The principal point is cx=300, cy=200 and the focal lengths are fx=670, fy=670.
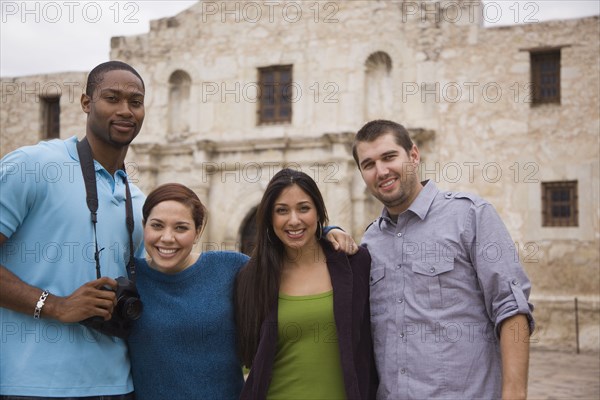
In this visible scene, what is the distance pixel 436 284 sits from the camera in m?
2.91

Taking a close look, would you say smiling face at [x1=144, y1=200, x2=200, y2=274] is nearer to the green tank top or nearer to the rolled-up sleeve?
the green tank top

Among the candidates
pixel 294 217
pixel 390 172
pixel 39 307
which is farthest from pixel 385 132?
pixel 39 307

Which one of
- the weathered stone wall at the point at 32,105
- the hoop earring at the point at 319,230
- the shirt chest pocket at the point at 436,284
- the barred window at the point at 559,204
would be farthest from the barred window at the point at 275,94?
the shirt chest pocket at the point at 436,284

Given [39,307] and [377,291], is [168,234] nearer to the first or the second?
[39,307]

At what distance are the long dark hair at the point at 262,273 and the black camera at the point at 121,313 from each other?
0.50 meters

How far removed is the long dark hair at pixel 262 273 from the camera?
301 cm

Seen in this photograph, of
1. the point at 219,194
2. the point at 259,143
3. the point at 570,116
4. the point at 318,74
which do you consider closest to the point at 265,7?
the point at 318,74

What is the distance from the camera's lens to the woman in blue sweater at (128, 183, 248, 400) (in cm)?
294

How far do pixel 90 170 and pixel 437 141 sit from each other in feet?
31.2

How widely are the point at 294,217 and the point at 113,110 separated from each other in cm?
93

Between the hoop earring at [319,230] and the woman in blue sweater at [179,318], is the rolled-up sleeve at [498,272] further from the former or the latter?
the woman in blue sweater at [179,318]

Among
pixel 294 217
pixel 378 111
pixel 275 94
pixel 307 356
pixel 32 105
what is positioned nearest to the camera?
pixel 307 356

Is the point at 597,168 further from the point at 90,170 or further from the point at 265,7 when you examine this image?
the point at 90,170

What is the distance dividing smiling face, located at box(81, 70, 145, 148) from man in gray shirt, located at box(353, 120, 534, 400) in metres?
1.08
